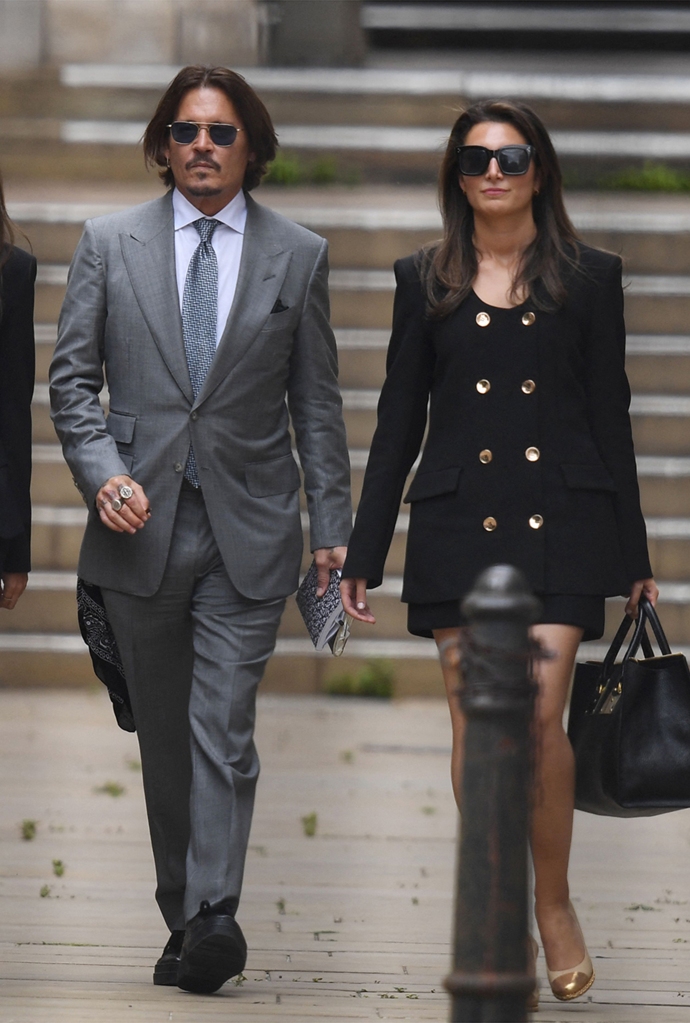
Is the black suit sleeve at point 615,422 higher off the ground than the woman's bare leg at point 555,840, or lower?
higher

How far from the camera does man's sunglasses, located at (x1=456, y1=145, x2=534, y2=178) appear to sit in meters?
4.56

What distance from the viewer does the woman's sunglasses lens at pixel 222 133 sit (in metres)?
4.88

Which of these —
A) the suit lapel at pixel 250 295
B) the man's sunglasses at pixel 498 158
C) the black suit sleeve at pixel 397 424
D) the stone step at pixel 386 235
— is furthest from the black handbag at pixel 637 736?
the stone step at pixel 386 235

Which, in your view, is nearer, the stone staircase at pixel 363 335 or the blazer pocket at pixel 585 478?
the blazer pocket at pixel 585 478

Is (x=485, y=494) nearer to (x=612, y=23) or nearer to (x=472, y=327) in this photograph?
(x=472, y=327)

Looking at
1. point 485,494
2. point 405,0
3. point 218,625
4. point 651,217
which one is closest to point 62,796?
point 218,625

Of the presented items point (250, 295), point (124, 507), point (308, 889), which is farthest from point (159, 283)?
point (308, 889)

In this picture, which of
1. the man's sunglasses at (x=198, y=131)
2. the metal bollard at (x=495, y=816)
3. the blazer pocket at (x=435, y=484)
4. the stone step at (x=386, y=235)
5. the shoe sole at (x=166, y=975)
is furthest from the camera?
the stone step at (x=386, y=235)

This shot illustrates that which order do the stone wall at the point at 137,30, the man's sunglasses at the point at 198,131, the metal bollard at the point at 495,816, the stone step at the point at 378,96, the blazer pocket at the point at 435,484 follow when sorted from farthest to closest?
the stone wall at the point at 137,30, the stone step at the point at 378,96, the man's sunglasses at the point at 198,131, the blazer pocket at the point at 435,484, the metal bollard at the point at 495,816

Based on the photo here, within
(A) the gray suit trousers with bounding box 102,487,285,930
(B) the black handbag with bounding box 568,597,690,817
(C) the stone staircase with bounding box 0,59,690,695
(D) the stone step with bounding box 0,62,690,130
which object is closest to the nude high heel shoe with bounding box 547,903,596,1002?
(B) the black handbag with bounding box 568,597,690,817

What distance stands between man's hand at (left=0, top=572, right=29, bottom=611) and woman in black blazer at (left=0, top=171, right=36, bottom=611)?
14mm

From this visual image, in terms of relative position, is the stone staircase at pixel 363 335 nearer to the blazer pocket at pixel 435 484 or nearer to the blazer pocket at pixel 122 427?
the blazer pocket at pixel 122 427

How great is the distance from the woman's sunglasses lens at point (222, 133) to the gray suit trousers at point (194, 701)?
→ 88 centimetres

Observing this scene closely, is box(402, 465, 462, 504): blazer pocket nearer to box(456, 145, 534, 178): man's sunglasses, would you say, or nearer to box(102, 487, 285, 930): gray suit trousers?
box(102, 487, 285, 930): gray suit trousers
